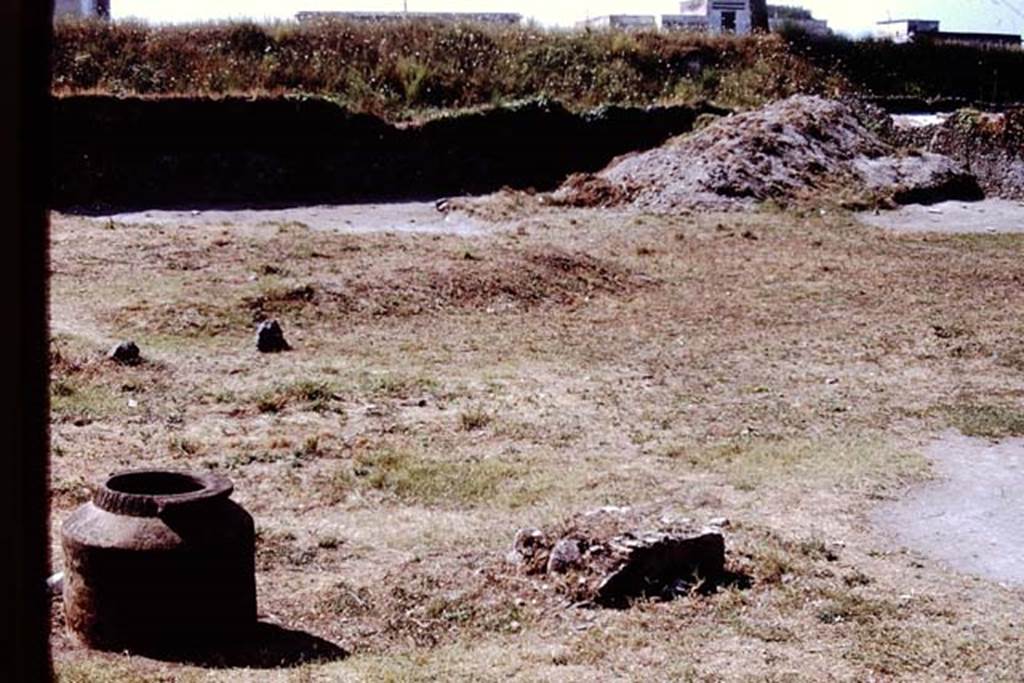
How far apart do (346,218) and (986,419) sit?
12484 mm

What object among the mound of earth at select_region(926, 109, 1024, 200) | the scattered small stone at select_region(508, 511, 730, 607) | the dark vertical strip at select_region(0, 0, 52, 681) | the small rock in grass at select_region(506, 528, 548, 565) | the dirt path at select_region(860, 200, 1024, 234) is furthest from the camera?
the mound of earth at select_region(926, 109, 1024, 200)

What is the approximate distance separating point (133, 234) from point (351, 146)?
8.72 metres

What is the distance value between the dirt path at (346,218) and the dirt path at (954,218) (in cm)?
632

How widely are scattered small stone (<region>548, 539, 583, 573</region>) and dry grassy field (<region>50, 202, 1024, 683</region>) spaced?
0.11 metres

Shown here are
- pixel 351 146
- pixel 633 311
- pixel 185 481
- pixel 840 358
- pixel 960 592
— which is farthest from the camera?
pixel 351 146

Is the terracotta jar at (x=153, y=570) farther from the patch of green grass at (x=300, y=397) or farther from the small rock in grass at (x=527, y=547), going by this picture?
the patch of green grass at (x=300, y=397)

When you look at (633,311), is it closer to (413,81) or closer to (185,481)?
(185,481)

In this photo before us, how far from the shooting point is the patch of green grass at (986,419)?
8086 mm

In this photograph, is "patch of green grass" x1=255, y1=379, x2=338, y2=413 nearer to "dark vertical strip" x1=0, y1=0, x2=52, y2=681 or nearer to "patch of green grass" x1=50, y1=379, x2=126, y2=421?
"patch of green grass" x1=50, y1=379, x2=126, y2=421

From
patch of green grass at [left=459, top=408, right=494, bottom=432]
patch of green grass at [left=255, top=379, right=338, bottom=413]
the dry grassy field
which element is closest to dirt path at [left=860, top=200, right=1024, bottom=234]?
the dry grassy field

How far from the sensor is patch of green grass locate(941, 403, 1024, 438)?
26.5 ft

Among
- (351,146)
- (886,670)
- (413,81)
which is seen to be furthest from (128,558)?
(413,81)

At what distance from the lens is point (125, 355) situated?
9312mm

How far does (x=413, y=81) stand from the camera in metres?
25.4
